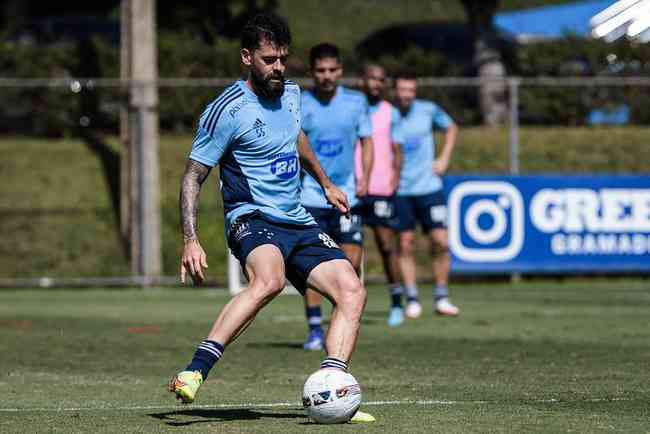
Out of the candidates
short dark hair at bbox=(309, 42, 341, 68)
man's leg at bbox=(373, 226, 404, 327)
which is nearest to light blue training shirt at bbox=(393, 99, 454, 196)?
man's leg at bbox=(373, 226, 404, 327)

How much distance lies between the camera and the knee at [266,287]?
797 cm

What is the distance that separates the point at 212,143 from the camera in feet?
26.7

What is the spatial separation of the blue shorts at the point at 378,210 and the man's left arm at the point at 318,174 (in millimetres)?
6179

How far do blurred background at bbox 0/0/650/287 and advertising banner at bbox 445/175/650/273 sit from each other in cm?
114

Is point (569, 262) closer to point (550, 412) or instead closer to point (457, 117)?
point (457, 117)

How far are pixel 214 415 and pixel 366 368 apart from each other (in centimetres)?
269

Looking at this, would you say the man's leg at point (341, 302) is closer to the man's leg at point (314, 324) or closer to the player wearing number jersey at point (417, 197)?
the man's leg at point (314, 324)

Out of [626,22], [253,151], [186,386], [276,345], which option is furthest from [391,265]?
[626,22]

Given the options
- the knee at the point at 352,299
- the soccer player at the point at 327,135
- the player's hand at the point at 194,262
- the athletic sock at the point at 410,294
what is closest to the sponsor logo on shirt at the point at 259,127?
the player's hand at the point at 194,262

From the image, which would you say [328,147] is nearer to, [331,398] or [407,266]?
[407,266]

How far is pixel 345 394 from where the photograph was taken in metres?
7.70

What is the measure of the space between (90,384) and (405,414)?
261cm

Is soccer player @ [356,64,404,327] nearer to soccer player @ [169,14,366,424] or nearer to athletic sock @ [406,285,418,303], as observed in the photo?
athletic sock @ [406,285,418,303]

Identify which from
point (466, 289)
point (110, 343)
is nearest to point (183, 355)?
point (110, 343)
